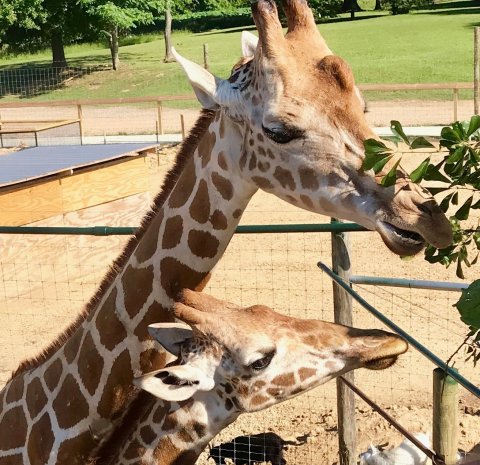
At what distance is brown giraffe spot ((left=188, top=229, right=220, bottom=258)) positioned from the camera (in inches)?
115

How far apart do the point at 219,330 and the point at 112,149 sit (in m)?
8.73

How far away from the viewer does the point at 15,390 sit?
3.52 m

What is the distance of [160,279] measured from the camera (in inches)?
117

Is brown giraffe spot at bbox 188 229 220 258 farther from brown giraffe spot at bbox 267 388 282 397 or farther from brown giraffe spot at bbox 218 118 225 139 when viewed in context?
brown giraffe spot at bbox 267 388 282 397

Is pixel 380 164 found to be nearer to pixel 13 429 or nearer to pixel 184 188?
pixel 184 188

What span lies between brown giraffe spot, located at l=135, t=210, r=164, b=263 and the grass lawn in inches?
821

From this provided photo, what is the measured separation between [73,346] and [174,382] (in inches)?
34.8

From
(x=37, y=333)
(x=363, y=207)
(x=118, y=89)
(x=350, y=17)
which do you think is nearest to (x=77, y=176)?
(x=37, y=333)

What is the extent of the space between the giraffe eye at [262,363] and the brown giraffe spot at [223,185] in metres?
0.63

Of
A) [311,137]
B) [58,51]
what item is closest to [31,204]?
[311,137]

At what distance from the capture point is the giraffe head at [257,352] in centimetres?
267

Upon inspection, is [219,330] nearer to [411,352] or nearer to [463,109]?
[411,352]

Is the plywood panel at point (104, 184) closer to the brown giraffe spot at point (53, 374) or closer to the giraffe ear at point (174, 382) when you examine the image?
the brown giraffe spot at point (53, 374)

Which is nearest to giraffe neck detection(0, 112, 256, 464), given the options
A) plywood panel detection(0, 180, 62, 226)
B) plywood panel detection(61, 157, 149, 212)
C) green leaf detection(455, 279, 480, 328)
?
green leaf detection(455, 279, 480, 328)
